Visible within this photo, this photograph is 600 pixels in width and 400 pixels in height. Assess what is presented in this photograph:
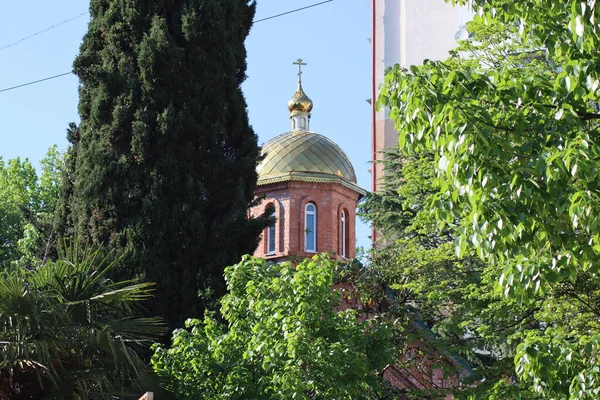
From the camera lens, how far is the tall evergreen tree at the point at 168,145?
17.3m

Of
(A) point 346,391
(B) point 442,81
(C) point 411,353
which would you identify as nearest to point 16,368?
(A) point 346,391

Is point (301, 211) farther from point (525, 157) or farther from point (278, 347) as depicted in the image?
point (525, 157)

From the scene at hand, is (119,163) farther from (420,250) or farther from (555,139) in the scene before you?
(555,139)

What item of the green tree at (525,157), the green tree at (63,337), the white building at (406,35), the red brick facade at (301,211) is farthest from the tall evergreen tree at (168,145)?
the white building at (406,35)

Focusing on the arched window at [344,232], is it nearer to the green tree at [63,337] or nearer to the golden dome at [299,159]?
the golden dome at [299,159]

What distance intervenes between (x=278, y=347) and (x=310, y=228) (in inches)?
864

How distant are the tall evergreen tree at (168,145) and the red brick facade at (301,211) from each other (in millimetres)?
14689

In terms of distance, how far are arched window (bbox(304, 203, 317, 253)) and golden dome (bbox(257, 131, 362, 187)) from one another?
1.34 metres

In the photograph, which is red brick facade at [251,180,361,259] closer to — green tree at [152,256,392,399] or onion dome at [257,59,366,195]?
onion dome at [257,59,366,195]

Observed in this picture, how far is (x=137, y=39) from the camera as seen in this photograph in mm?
18844

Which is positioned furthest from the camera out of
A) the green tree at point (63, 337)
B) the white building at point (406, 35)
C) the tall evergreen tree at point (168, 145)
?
the white building at point (406, 35)

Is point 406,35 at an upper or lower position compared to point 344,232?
upper

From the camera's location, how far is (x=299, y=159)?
33469 millimetres

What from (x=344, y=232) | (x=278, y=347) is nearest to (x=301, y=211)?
(x=344, y=232)
